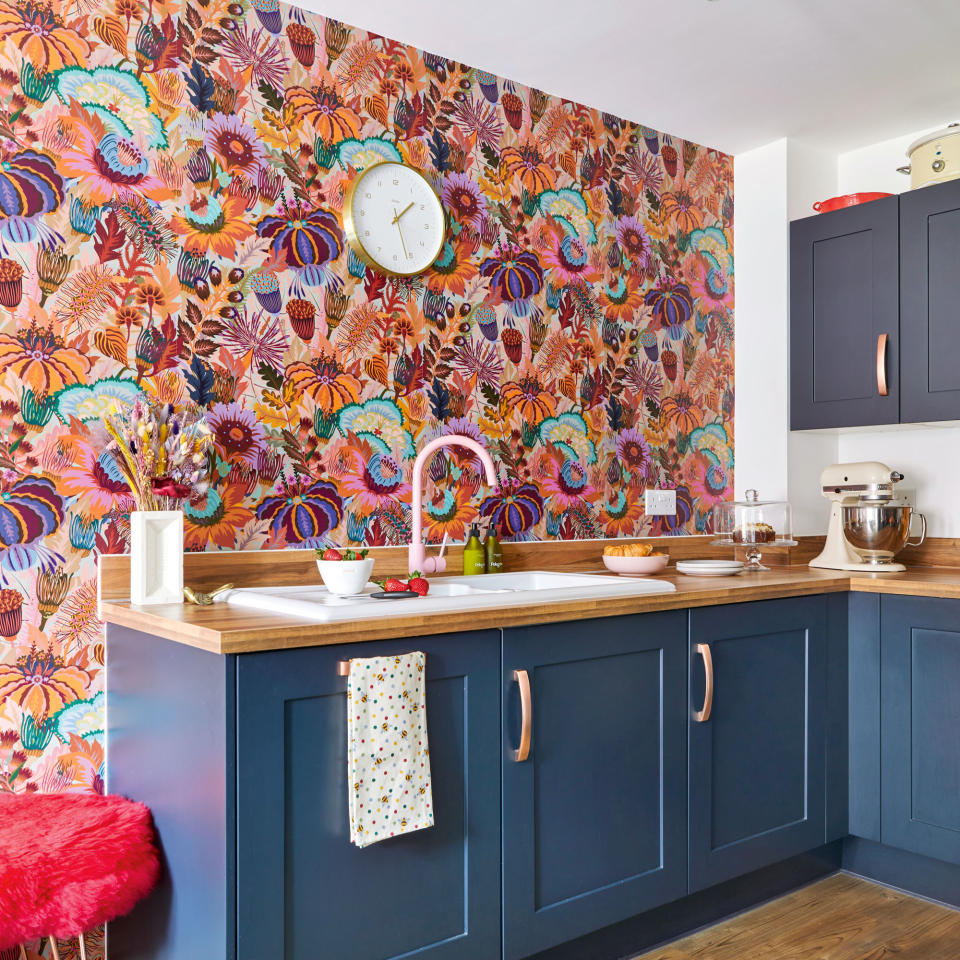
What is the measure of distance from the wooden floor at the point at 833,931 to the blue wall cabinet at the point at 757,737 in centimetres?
17

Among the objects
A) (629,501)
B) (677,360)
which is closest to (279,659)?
(629,501)

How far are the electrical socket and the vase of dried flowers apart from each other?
1.56 m

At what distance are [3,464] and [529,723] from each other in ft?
4.02

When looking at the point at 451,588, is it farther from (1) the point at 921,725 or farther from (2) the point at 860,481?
(2) the point at 860,481

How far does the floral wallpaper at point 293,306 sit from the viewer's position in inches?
76.3

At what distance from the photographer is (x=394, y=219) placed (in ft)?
8.05

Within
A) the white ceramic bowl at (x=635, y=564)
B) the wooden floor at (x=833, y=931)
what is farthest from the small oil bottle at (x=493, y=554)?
the wooden floor at (x=833, y=931)

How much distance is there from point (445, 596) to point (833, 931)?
1473 mm

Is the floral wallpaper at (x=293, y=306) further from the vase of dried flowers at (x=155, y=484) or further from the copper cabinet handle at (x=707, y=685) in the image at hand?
the copper cabinet handle at (x=707, y=685)

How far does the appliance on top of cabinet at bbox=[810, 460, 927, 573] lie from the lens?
9.37 ft

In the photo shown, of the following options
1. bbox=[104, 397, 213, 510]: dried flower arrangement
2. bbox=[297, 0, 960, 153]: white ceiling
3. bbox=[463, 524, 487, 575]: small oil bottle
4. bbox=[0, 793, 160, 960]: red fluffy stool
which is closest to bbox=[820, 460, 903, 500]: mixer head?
bbox=[297, 0, 960, 153]: white ceiling

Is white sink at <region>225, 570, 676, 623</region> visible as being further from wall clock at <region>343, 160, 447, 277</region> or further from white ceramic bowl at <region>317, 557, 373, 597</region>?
wall clock at <region>343, 160, 447, 277</region>

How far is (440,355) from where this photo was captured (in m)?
2.55

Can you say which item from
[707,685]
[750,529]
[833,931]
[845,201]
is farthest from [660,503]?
[833,931]
